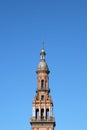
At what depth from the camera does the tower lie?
120 m

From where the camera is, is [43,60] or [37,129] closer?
[37,129]

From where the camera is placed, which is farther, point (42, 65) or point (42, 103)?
point (42, 65)

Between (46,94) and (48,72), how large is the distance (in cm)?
525

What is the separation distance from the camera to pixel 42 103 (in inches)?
4833

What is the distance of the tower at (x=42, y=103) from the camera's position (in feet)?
393

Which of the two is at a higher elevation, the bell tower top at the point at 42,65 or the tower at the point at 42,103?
the bell tower top at the point at 42,65

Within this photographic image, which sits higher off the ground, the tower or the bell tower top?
the bell tower top

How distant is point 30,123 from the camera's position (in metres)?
120

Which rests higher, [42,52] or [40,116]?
[42,52]

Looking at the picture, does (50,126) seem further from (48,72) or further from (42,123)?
(48,72)

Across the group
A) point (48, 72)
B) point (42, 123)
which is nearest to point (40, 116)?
point (42, 123)

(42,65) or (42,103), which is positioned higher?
(42,65)

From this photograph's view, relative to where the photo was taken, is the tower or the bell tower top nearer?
the tower

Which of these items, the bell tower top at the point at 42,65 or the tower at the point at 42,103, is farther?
the bell tower top at the point at 42,65
